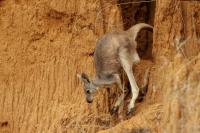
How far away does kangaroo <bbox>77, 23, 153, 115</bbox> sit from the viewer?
14.1 metres

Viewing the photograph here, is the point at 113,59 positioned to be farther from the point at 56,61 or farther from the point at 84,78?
the point at 56,61

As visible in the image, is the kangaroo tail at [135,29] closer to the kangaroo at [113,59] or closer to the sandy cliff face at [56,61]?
the kangaroo at [113,59]

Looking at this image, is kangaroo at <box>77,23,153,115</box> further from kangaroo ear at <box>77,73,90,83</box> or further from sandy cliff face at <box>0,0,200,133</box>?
sandy cliff face at <box>0,0,200,133</box>

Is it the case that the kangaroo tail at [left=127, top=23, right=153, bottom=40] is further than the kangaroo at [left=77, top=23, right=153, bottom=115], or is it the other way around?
the kangaroo tail at [left=127, top=23, right=153, bottom=40]

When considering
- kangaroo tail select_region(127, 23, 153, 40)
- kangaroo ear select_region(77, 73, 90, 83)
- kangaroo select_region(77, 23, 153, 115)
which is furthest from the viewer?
kangaroo ear select_region(77, 73, 90, 83)

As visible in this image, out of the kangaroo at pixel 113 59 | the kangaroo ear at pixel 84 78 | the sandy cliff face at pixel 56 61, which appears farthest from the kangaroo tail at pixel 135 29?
the kangaroo ear at pixel 84 78

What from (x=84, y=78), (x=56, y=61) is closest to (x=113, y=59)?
(x=84, y=78)

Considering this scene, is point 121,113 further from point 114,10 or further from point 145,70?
point 114,10

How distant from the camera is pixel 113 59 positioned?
14305 mm

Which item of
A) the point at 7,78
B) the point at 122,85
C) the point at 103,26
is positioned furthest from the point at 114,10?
the point at 7,78

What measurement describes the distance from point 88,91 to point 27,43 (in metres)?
1.65

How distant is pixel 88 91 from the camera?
1457 centimetres

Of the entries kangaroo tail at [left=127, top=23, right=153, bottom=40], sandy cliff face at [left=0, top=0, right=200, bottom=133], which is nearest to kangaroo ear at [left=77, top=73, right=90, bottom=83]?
sandy cliff face at [left=0, top=0, right=200, bottom=133]

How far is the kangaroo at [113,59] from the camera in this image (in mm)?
14078
